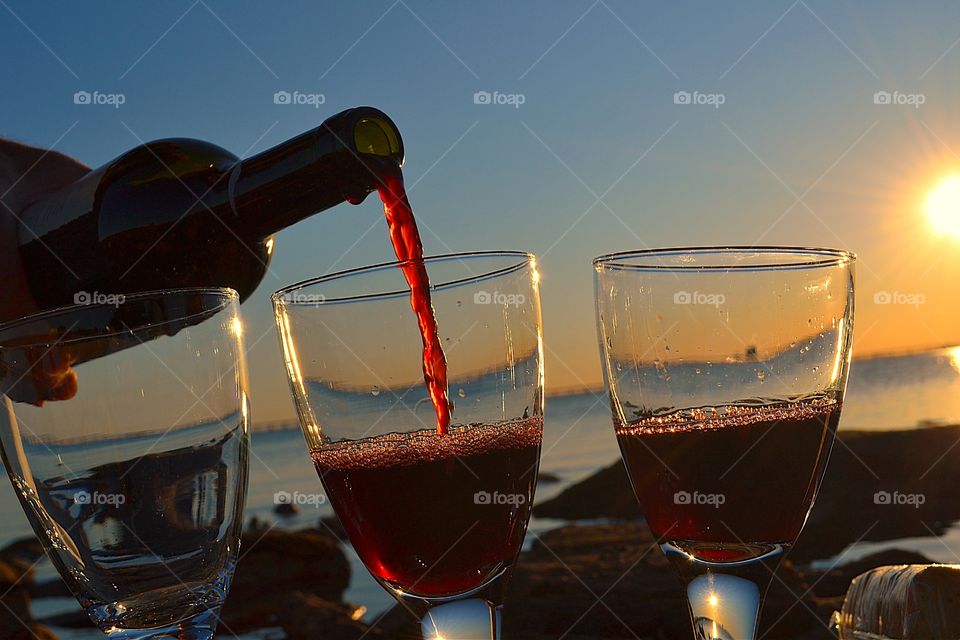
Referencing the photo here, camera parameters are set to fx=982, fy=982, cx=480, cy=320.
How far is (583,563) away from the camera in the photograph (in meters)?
3.41

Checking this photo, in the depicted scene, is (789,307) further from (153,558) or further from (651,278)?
(153,558)

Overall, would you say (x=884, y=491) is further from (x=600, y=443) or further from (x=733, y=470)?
(x=733, y=470)

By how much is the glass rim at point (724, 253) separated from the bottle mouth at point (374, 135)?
80 centimetres

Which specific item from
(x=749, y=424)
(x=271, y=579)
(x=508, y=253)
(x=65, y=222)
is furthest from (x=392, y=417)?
(x=271, y=579)

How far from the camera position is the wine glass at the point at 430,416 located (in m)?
0.99

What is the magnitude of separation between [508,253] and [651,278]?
15 centimetres

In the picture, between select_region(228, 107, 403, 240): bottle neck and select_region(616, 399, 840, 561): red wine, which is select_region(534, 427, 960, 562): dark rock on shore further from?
select_region(616, 399, 840, 561): red wine

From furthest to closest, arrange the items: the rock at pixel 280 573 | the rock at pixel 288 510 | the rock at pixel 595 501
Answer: the rock at pixel 288 510
the rock at pixel 595 501
the rock at pixel 280 573

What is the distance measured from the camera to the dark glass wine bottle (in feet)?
6.10

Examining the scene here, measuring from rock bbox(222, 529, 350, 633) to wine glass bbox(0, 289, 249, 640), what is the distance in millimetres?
2325

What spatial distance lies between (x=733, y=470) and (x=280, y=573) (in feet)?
10.7

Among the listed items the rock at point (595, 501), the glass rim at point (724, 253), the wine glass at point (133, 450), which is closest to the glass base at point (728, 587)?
the glass rim at point (724, 253)

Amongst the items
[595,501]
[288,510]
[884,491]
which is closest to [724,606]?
[884,491]

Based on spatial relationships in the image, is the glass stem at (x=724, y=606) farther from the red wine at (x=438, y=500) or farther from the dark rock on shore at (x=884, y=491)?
the dark rock on shore at (x=884, y=491)
